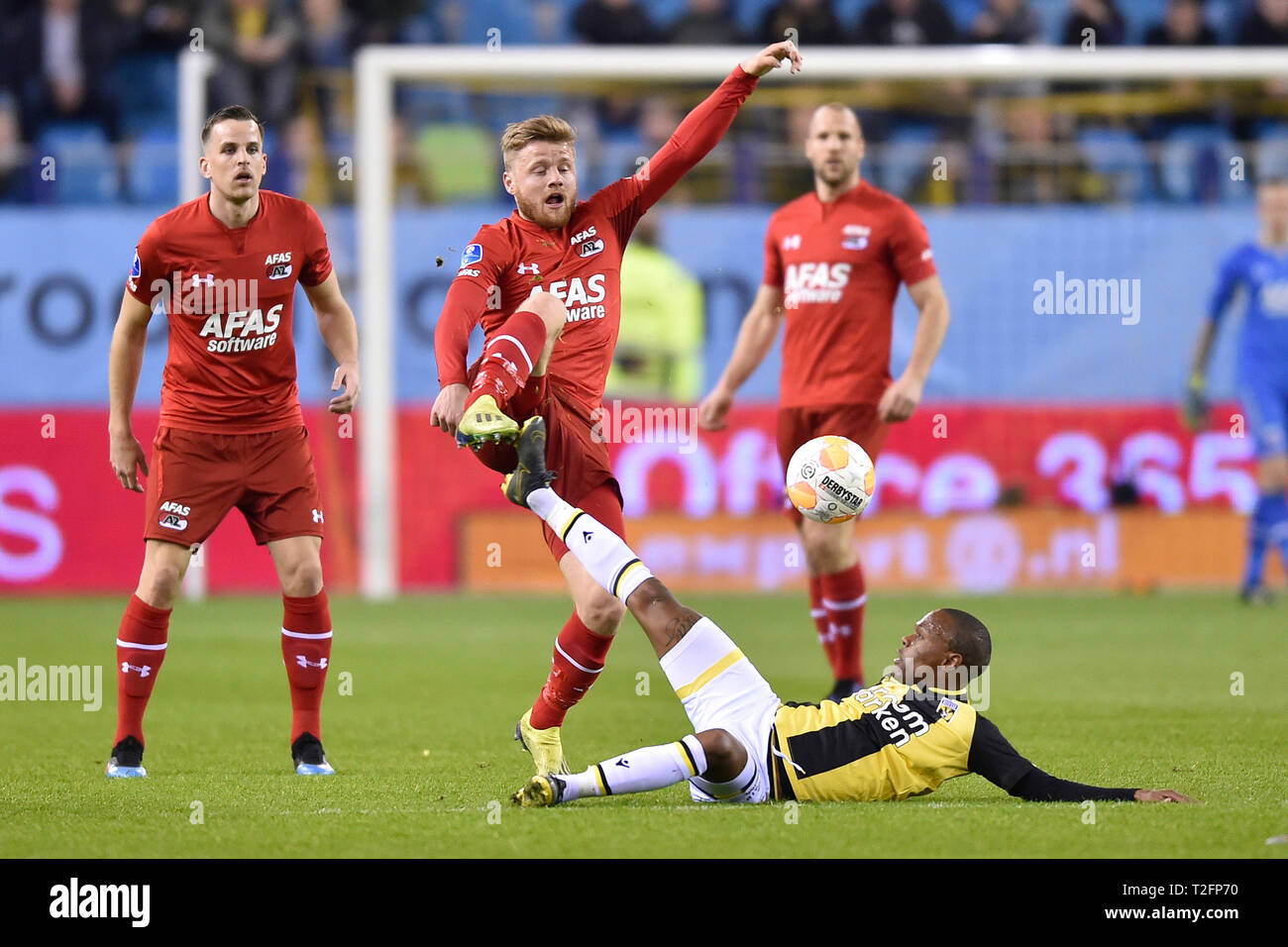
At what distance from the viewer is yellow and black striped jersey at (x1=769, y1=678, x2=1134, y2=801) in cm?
534

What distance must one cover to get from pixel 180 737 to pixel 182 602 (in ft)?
21.9

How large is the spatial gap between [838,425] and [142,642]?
10.9ft

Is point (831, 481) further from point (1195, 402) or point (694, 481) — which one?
point (694, 481)

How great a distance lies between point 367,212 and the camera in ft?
45.8

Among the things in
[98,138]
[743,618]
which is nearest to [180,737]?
[743,618]

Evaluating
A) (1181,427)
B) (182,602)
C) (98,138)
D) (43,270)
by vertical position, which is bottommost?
(182,602)

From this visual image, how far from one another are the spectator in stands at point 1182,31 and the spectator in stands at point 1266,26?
1.22 ft

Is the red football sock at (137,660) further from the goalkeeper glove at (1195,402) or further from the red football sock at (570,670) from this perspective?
the goalkeeper glove at (1195,402)

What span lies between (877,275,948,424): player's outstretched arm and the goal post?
548 centimetres

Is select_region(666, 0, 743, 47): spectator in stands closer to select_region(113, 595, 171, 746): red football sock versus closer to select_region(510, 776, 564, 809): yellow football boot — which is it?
select_region(113, 595, 171, 746): red football sock

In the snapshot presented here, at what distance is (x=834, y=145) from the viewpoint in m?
8.18

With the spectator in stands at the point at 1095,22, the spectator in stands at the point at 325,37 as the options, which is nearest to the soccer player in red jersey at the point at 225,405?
the spectator in stands at the point at 325,37
